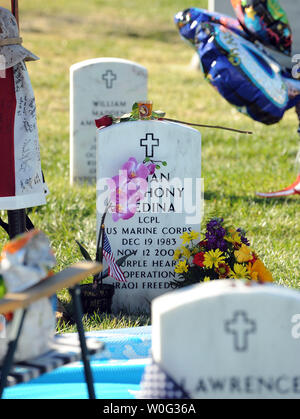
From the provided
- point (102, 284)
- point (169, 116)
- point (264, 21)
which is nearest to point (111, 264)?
point (102, 284)

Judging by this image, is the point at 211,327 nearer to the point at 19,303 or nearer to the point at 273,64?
the point at 19,303

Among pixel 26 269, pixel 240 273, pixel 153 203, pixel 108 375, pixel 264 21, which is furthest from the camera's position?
pixel 264 21

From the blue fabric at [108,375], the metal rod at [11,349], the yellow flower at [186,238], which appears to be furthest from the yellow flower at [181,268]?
the metal rod at [11,349]

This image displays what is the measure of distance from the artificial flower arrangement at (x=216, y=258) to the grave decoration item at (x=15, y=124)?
37.9 inches

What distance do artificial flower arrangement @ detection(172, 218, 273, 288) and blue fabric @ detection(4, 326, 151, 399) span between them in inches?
21.2

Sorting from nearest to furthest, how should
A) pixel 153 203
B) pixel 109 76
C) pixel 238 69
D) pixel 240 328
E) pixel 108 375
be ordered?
1. pixel 240 328
2. pixel 108 375
3. pixel 153 203
4. pixel 238 69
5. pixel 109 76

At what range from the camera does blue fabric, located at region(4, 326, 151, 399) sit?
11.3ft

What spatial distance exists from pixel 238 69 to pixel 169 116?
5621 millimetres

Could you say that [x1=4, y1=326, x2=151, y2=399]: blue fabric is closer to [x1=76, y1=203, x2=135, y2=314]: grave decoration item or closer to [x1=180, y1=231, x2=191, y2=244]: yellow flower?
[x1=76, y1=203, x2=135, y2=314]: grave decoration item

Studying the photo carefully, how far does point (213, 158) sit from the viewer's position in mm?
8531

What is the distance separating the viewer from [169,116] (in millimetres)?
11109

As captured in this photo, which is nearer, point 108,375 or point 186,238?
point 108,375

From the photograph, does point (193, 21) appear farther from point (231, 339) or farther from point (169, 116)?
point (169, 116)

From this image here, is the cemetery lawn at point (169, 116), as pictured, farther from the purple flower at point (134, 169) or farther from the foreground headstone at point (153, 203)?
the purple flower at point (134, 169)
